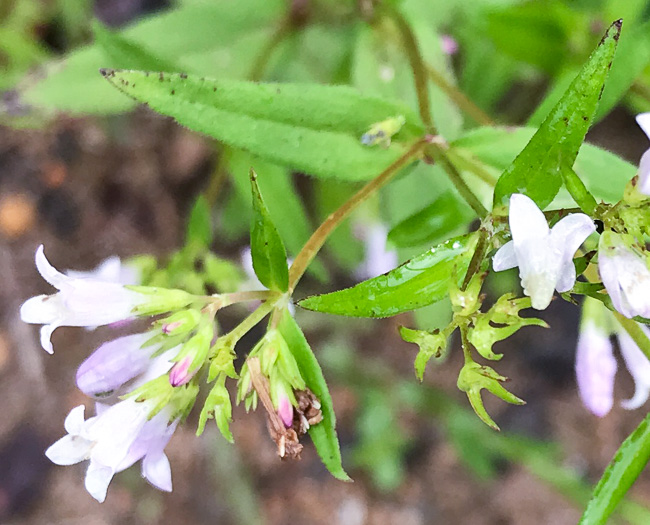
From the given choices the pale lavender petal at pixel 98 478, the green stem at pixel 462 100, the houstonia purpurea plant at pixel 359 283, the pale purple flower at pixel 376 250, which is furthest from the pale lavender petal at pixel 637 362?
the pale lavender petal at pixel 98 478

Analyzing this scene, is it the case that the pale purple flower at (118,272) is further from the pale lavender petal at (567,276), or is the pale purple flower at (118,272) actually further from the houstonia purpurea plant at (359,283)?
the pale lavender petal at (567,276)

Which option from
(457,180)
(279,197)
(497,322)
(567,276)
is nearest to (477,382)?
(497,322)

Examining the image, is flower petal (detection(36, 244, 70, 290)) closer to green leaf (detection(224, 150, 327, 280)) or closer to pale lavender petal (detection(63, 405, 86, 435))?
pale lavender petal (detection(63, 405, 86, 435))

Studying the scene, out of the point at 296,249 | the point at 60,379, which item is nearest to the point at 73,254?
the point at 60,379

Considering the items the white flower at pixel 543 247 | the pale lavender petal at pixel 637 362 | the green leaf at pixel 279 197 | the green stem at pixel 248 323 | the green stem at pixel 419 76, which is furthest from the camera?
the green leaf at pixel 279 197

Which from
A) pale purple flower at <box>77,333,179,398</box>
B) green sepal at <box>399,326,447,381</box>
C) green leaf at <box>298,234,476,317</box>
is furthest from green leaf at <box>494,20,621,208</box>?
pale purple flower at <box>77,333,179,398</box>

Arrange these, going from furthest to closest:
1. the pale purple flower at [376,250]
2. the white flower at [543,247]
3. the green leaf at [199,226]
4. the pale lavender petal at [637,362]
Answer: the pale purple flower at [376,250]
the green leaf at [199,226]
the pale lavender petal at [637,362]
the white flower at [543,247]

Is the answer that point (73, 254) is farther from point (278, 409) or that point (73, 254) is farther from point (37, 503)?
point (278, 409)
